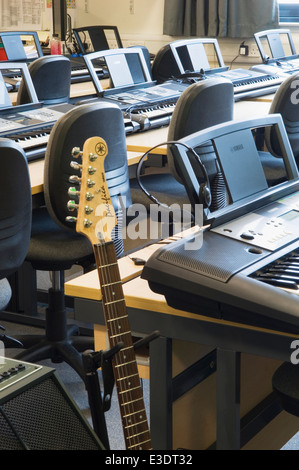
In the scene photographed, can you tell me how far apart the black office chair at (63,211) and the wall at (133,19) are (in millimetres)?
3974

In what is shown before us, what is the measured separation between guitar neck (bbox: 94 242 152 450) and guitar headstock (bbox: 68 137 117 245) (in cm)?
4

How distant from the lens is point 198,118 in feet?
9.96

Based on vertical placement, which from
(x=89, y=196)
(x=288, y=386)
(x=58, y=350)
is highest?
(x=89, y=196)

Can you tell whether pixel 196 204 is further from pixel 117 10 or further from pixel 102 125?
pixel 117 10

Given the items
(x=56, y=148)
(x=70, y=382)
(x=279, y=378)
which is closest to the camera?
(x=279, y=378)

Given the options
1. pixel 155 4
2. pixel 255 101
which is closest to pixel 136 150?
pixel 255 101

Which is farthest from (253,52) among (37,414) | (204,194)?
(37,414)

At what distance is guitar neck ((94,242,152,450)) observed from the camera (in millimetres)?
1394

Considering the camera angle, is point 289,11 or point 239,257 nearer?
point 239,257

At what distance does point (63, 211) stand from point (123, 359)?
3.83 feet

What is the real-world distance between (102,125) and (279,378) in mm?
1231

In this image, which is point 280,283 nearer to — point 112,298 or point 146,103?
point 112,298

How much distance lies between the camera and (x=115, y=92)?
12.1 ft
